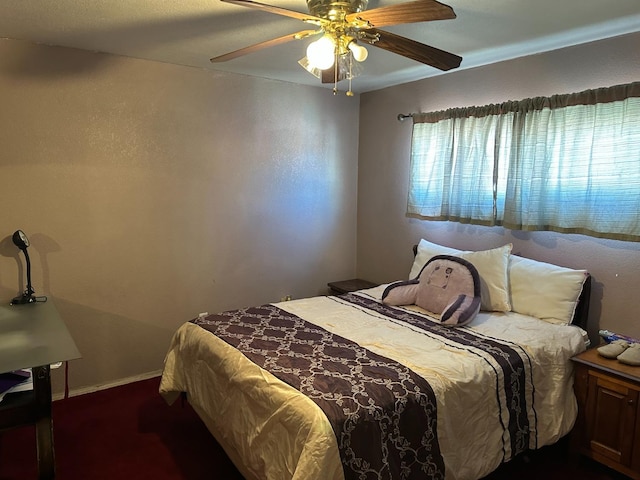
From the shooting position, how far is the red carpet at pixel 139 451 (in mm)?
2369

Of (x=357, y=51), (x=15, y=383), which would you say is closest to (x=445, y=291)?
(x=357, y=51)

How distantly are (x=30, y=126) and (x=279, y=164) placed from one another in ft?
6.00

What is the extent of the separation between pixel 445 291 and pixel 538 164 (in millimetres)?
1044

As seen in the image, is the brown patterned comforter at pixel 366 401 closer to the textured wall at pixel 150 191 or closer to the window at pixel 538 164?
the textured wall at pixel 150 191

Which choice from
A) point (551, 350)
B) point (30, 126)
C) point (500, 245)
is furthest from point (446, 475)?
point (30, 126)

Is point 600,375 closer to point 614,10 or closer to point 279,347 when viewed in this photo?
point 279,347

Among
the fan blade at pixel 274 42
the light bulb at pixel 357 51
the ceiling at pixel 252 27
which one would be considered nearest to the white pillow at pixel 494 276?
the ceiling at pixel 252 27

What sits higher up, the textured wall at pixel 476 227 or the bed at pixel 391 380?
the textured wall at pixel 476 227

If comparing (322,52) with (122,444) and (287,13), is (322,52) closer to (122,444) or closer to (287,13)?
(287,13)

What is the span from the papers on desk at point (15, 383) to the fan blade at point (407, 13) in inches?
84.0

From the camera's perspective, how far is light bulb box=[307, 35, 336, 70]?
6.21ft

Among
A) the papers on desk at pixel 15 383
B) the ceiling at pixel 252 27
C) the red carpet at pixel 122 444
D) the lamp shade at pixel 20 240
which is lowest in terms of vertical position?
the red carpet at pixel 122 444

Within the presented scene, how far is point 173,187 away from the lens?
338cm

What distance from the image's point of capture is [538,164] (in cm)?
293
